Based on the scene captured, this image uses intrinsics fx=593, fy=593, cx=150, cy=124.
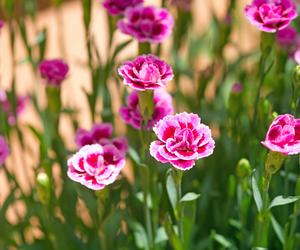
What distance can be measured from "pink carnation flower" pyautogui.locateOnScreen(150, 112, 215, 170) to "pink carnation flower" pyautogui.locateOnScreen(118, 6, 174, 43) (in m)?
0.16

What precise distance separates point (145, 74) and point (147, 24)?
0.49 ft

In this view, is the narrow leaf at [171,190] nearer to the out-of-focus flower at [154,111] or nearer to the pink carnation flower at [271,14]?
the out-of-focus flower at [154,111]

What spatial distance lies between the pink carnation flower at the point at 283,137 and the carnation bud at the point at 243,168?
0.12 meters

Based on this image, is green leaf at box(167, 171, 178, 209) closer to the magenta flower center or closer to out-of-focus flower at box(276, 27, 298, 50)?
Result: the magenta flower center

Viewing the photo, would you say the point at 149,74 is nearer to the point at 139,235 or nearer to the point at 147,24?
the point at 147,24

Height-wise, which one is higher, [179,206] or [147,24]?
[147,24]

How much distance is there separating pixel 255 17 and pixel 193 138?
0.53 feet

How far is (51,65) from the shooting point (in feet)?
2.29

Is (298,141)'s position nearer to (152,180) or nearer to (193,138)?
(193,138)

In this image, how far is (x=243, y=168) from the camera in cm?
62

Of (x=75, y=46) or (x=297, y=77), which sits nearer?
(x=297, y=77)

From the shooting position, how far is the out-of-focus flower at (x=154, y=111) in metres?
0.62

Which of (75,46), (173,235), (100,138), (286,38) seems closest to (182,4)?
(286,38)

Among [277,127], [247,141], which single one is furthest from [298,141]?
[247,141]
